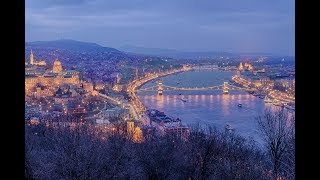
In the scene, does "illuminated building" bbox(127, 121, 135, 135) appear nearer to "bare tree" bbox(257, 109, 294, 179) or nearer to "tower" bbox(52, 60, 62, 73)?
"tower" bbox(52, 60, 62, 73)

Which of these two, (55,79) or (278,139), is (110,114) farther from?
(278,139)

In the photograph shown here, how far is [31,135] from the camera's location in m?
7.98

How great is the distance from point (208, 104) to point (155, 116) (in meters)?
2.07

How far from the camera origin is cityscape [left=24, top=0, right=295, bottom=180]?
675 centimetres

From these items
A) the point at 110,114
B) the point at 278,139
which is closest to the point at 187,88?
the point at 110,114

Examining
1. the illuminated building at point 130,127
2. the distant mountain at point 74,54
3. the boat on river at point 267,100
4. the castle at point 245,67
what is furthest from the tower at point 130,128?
the castle at point 245,67

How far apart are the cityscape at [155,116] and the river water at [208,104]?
3 centimetres

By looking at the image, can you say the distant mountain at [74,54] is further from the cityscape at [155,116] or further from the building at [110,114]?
the building at [110,114]

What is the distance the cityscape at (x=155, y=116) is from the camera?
6750 mm
